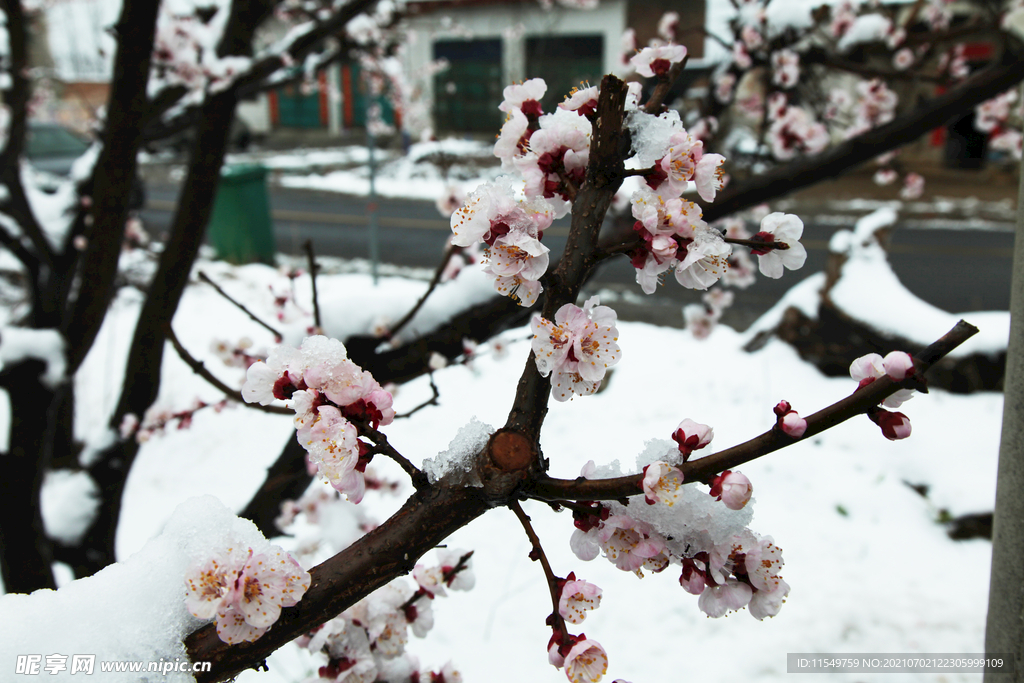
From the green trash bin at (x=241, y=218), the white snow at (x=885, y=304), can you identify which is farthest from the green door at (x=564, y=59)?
the white snow at (x=885, y=304)

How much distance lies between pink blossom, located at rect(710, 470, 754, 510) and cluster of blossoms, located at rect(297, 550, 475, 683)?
623mm

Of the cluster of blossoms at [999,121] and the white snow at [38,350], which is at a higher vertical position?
the cluster of blossoms at [999,121]

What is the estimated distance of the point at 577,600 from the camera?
0.82 meters

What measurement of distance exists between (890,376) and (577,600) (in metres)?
0.44

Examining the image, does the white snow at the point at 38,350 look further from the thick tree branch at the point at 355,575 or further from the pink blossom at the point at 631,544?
the pink blossom at the point at 631,544

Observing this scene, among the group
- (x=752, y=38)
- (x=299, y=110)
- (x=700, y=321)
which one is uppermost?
(x=752, y=38)

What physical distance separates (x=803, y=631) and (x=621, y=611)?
0.64 meters

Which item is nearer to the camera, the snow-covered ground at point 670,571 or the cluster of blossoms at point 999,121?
the snow-covered ground at point 670,571

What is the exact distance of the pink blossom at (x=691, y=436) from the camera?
76cm

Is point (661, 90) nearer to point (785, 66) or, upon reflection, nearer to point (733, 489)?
point (733, 489)

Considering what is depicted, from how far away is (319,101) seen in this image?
2469 centimetres

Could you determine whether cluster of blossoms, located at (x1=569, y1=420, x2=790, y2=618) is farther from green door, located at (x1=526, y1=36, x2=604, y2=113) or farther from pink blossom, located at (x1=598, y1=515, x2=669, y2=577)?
green door, located at (x1=526, y1=36, x2=604, y2=113)

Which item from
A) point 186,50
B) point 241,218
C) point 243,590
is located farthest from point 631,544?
point 241,218

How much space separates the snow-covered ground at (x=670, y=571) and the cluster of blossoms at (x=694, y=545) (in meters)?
0.27
